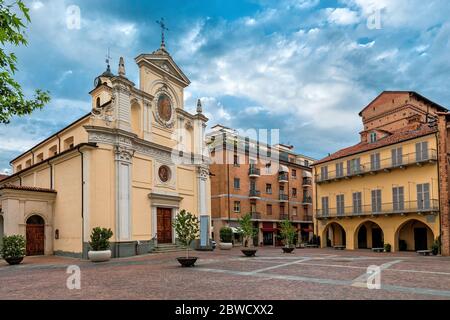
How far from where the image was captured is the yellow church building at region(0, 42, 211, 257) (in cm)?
2484

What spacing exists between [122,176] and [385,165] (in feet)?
79.6

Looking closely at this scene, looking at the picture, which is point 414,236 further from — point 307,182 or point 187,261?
point 187,261

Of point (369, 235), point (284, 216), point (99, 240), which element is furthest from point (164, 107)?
point (284, 216)

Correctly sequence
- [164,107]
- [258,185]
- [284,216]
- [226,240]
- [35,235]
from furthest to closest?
1. [284,216]
2. [258,185]
3. [226,240]
4. [164,107]
5. [35,235]

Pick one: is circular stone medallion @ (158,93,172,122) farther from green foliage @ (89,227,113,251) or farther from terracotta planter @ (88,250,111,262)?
terracotta planter @ (88,250,111,262)

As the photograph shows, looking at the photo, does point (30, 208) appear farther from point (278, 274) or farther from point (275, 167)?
point (275, 167)

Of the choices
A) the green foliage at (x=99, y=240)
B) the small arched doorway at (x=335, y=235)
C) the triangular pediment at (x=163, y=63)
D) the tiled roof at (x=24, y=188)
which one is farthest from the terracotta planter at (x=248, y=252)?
the small arched doorway at (x=335, y=235)

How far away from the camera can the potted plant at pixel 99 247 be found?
20922 mm

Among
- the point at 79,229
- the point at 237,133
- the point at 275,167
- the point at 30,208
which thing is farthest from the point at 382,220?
the point at 30,208

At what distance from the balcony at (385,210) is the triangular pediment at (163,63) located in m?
21.1

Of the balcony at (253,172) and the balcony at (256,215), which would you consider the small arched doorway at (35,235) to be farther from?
the balcony at (253,172)

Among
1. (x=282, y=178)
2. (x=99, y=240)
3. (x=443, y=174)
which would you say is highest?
(x=282, y=178)

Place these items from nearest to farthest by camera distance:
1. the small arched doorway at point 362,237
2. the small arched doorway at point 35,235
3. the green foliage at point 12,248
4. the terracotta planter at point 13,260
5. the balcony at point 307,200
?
1. the terracotta planter at point 13,260
2. the green foliage at point 12,248
3. the small arched doorway at point 35,235
4. the small arched doorway at point 362,237
5. the balcony at point 307,200

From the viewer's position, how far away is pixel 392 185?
33.4 metres
